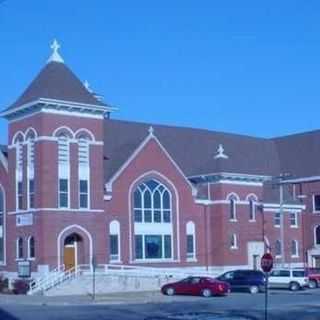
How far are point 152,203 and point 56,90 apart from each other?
11.9 metres

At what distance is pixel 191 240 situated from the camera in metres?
64.9

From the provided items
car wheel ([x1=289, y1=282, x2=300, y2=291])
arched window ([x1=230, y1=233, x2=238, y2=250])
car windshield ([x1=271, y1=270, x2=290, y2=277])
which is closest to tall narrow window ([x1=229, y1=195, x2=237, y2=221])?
arched window ([x1=230, y1=233, x2=238, y2=250])

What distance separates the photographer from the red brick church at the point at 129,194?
5503 centimetres

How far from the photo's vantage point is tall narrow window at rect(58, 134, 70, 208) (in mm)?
55281

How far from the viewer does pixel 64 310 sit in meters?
37.0

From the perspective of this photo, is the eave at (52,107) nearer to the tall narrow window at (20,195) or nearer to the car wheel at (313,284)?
the tall narrow window at (20,195)

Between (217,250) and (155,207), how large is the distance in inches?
290

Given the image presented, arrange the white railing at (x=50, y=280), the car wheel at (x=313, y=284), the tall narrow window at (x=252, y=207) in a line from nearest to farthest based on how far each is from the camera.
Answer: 1. the white railing at (x=50, y=280)
2. the car wheel at (x=313, y=284)
3. the tall narrow window at (x=252, y=207)

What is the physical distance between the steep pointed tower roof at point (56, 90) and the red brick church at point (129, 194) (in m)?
0.10

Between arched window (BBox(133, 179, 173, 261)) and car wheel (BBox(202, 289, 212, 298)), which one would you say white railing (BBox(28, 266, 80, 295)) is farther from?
car wheel (BBox(202, 289, 212, 298))

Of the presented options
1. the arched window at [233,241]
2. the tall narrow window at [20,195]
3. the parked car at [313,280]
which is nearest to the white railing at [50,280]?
the tall narrow window at [20,195]

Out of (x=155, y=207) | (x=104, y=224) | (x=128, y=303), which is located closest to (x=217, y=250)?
(x=155, y=207)

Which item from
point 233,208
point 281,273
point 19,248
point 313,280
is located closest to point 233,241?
point 233,208

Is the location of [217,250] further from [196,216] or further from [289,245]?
[289,245]
